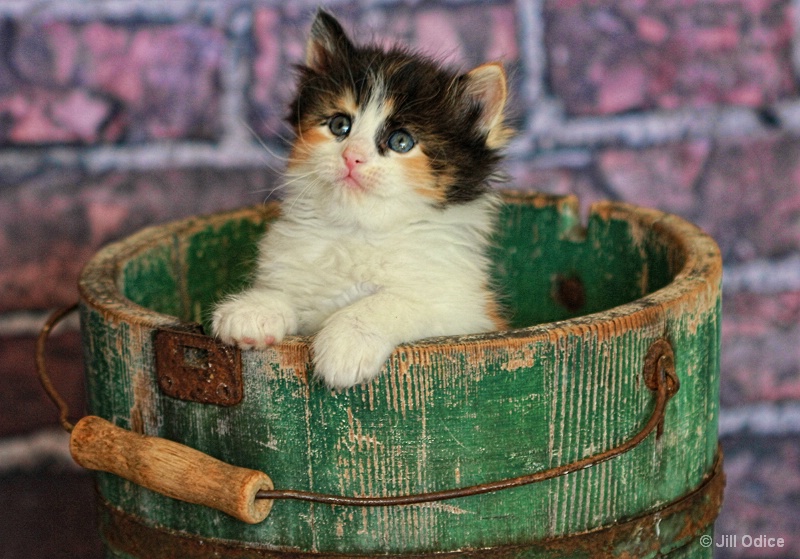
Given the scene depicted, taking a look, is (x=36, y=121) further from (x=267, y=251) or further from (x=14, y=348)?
(x=267, y=251)

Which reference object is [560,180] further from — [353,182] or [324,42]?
[353,182]

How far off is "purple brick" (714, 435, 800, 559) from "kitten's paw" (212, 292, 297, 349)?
160 centimetres

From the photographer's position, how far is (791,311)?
2430 mm

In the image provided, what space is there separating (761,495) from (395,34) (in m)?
1.52

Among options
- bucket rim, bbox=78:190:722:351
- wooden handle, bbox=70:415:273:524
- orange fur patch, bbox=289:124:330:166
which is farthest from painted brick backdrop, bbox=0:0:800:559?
wooden handle, bbox=70:415:273:524

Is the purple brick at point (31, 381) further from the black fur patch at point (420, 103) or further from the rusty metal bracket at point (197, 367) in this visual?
the rusty metal bracket at point (197, 367)

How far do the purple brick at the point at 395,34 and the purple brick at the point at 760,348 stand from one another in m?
0.77

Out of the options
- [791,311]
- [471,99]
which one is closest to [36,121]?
[471,99]

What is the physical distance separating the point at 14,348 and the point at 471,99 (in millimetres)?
1295

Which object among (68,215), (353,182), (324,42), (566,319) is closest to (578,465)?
(566,319)

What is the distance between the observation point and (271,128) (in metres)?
2.29

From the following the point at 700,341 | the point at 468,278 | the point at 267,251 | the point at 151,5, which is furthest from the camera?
the point at 151,5

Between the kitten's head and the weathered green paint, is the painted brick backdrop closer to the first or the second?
the kitten's head

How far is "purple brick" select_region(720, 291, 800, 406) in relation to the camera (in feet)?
7.97
